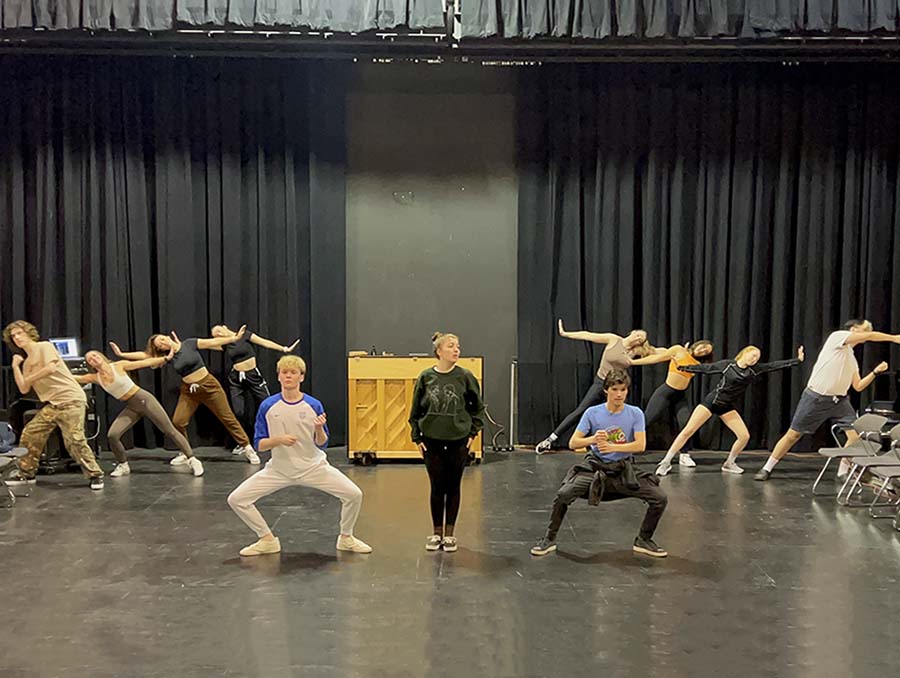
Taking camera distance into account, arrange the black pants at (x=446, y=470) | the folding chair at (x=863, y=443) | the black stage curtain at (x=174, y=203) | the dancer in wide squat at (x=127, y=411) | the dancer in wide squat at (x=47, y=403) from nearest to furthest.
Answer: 1. the black pants at (x=446, y=470)
2. the folding chair at (x=863, y=443)
3. the dancer in wide squat at (x=47, y=403)
4. the dancer in wide squat at (x=127, y=411)
5. the black stage curtain at (x=174, y=203)

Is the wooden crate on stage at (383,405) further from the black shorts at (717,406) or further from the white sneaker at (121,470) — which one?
the black shorts at (717,406)

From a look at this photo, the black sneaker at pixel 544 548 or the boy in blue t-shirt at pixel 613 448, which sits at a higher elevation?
the boy in blue t-shirt at pixel 613 448

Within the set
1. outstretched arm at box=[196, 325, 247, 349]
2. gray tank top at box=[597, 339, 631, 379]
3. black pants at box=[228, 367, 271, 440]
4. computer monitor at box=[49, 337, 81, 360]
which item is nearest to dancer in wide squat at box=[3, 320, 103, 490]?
computer monitor at box=[49, 337, 81, 360]

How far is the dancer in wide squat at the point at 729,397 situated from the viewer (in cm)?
859

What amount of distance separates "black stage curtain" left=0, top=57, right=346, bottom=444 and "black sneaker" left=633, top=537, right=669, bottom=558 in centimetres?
461

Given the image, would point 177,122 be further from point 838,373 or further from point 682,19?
point 838,373

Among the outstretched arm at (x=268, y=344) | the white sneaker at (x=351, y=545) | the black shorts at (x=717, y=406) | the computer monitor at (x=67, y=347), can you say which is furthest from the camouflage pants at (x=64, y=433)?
the black shorts at (x=717, y=406)

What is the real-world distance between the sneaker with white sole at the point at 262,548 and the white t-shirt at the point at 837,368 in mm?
4977

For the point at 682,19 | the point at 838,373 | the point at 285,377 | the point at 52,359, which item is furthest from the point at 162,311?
the point at 838,373

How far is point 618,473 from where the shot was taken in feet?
19.2

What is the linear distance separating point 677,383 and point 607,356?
77 centimetres

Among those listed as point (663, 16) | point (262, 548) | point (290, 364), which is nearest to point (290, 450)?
point (290, 364)

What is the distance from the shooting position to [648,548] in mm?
6070

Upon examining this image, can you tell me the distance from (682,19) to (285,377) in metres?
5.15
